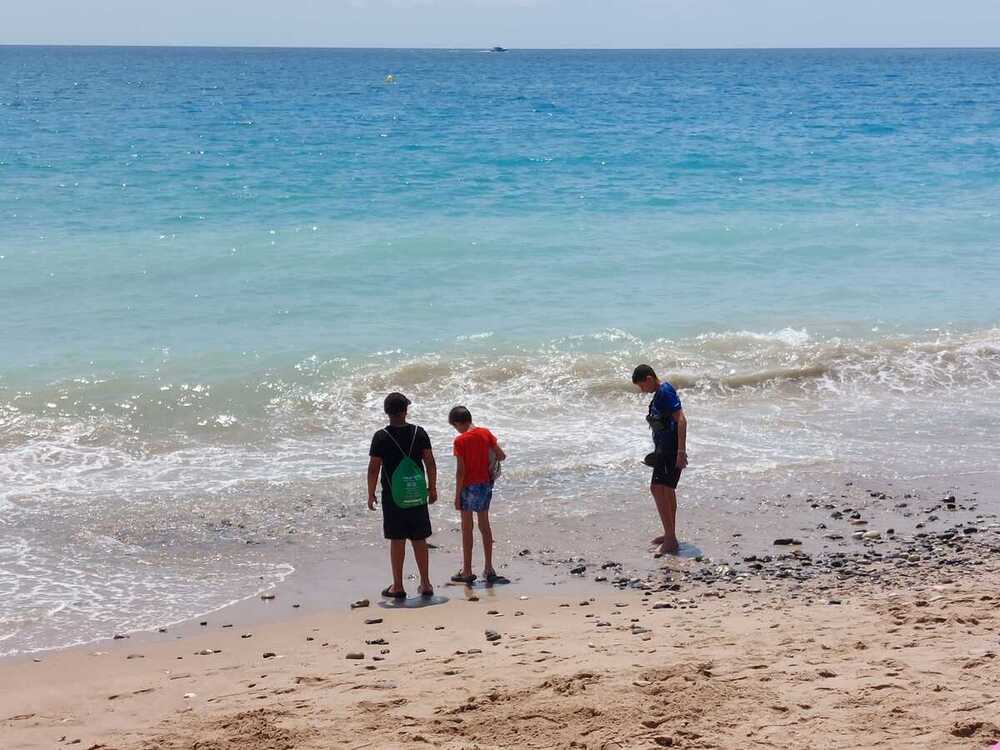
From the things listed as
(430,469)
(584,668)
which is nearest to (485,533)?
(430,469)

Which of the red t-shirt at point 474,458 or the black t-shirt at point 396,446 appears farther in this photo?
the red t-shirt at point 474,458

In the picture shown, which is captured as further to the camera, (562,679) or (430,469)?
(430,469)

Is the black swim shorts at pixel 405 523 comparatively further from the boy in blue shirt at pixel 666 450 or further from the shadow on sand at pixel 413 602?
the boy in blue shirt at pixel 666 450

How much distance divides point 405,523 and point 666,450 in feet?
7.04

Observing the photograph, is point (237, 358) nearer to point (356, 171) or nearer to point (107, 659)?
point (107, 659)

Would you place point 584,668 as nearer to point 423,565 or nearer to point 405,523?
point 423,565

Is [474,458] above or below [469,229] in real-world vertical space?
below

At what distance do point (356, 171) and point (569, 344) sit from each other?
49.2 feet

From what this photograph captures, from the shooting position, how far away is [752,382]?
43.9ft

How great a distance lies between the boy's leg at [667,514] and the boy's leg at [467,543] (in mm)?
1443

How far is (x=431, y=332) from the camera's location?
50.7ft

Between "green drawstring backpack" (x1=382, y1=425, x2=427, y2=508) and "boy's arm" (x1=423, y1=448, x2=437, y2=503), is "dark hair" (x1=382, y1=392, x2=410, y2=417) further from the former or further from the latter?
"boy's arm" (x1=423, y1=448, x2=437, y2=503)

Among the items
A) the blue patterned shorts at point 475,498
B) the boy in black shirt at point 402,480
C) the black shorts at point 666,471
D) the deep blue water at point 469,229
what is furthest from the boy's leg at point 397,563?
the deep blue water at point 469,229

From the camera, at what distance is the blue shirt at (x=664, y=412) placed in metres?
8.96
